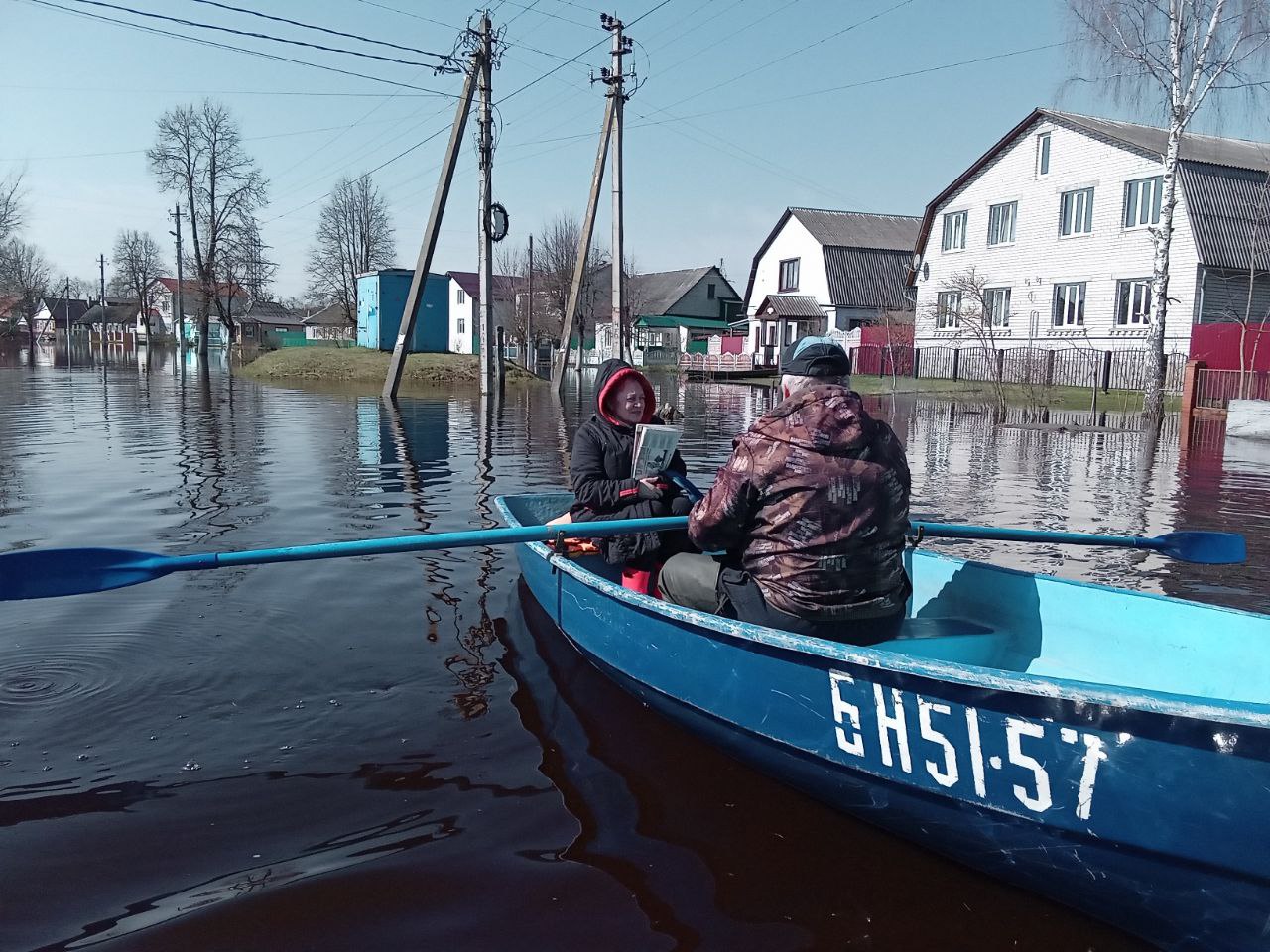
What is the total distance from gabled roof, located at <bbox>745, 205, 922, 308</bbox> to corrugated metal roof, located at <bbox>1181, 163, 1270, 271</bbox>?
68.2ft

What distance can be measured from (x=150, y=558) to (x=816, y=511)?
3.16 metres

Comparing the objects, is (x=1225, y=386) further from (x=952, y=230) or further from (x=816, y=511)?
(x=816, y=511)

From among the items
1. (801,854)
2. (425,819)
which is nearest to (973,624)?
(801,854)

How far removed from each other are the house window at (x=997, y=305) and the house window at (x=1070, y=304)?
7.04ft

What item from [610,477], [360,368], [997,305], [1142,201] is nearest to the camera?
[610,477]

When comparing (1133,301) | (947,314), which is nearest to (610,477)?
(1133,301)

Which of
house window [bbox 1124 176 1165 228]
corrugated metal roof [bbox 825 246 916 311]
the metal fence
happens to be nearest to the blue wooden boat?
the metal fence

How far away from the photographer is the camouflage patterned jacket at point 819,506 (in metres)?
3.65

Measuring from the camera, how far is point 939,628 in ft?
15.6

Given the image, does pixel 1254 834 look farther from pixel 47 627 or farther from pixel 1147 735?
pixel 47 627

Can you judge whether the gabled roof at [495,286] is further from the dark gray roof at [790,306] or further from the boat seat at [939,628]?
the boat seat at [939,628]

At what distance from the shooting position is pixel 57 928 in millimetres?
3037

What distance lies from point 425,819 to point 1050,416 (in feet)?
71.4

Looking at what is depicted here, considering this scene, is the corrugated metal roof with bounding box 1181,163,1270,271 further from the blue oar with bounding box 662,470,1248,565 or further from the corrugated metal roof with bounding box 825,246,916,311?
the blue oar with bounding box 662,470,1248,565
